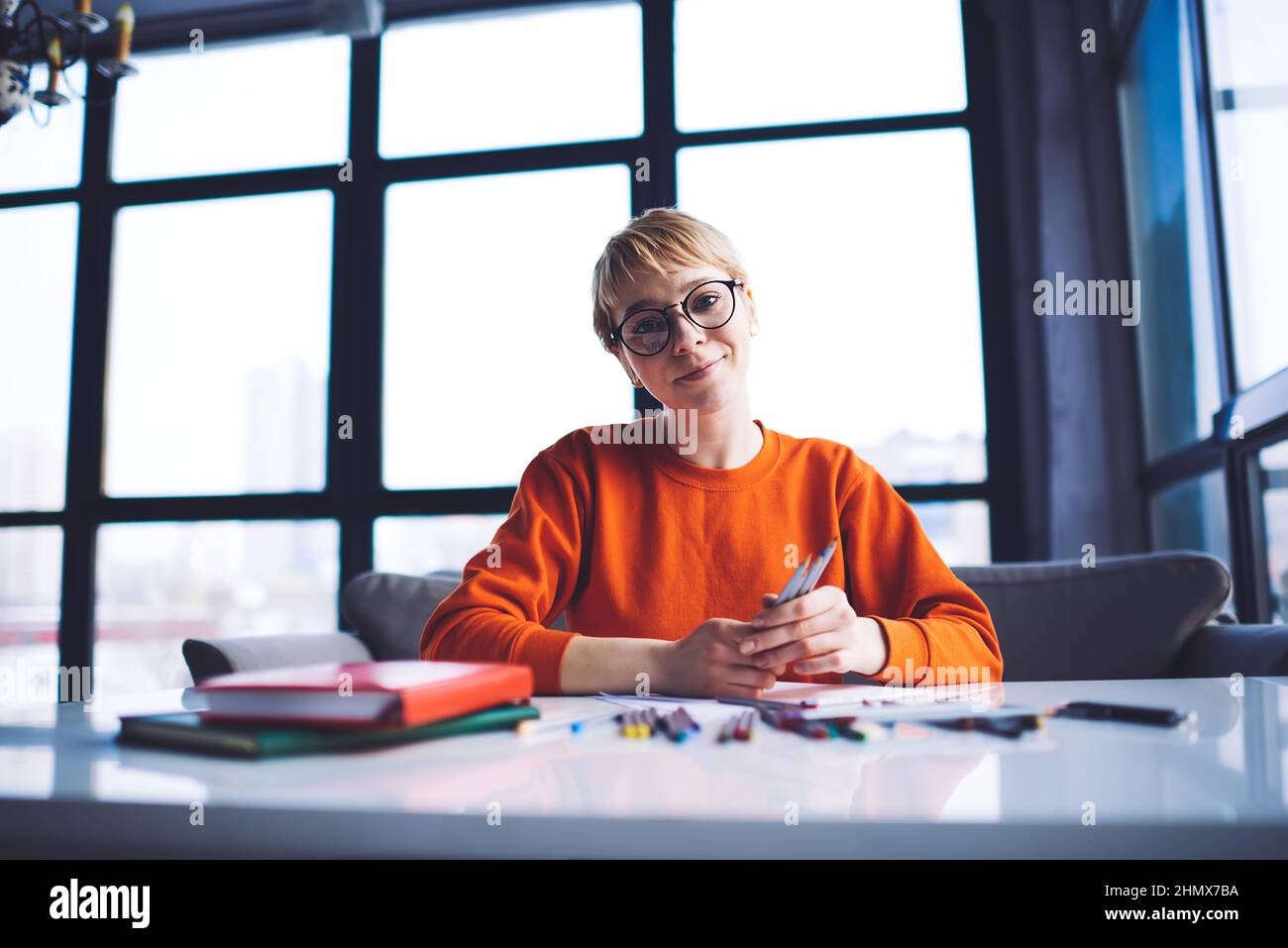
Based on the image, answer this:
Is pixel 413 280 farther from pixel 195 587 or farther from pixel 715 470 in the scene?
pixel 715 470

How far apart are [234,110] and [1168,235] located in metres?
3.36

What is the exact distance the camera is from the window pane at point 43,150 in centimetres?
360

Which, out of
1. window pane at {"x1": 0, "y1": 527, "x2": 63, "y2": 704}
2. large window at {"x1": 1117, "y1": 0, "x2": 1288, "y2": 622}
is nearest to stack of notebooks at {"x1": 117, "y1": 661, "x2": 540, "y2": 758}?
large window at {"x1": 1117, "y1": 0, "x2": 1288, "y2": 622}

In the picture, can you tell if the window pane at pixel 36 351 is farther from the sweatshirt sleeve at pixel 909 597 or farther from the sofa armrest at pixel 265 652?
the sweatshirt sleeve at pixel 909 597

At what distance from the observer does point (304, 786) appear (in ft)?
1.51

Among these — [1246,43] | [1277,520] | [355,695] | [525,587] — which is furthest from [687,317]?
[1246,43]

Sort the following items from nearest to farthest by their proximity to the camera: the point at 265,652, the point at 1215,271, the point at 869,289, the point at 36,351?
1. the point at 265,652
2. the point at 1215,271
3. the point at 869,289
4. the point at 36,351

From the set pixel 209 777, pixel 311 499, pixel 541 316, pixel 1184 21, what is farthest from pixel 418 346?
pixel 209 777

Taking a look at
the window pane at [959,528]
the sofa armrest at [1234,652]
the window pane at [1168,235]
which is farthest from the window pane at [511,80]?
the sofa armrest at [1234,652]

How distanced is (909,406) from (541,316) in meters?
1.34

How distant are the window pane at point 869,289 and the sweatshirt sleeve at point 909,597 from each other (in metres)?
1.70

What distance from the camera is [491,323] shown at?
3.29 metres

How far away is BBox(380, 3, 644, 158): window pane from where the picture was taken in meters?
3.28
